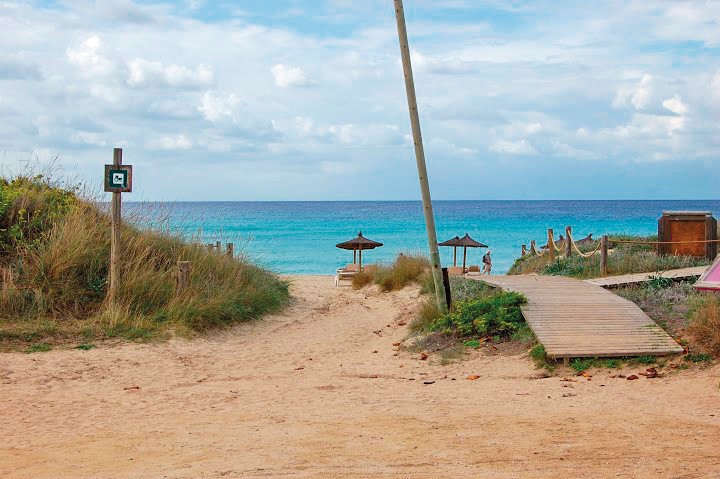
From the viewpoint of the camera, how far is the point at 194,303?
12344 millimetres

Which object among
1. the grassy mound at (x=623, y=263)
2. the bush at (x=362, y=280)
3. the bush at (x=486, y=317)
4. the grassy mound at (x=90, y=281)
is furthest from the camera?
the bush at (x=362, y=280)

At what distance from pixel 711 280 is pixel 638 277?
21.6 ft

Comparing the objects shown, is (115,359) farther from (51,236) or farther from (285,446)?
(285,446)

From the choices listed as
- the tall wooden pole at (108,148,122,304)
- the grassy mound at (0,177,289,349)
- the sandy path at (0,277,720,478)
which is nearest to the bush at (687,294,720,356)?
the sandy path at (0,277,720,478)

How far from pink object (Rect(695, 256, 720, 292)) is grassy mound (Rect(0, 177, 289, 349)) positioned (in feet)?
24.5

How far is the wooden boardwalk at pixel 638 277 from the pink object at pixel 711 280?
5.63 metres

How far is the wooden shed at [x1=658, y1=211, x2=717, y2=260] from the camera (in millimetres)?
17016

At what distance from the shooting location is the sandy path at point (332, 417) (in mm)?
5773

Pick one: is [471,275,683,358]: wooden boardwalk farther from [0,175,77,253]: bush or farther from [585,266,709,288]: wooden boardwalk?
[0,175,77,253]: bush

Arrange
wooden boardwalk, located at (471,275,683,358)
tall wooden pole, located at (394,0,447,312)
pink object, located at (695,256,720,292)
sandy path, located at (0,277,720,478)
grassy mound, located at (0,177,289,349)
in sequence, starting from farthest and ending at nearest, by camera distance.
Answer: tall wooden pole, located at (394,0,447,312) → grassy mound, located at (0,177,289,349) → wooden boardwalk, located at (471,275,683,358) → pink object, located at (695,256,720,292) → sandy path, located at (0,277,720,478)

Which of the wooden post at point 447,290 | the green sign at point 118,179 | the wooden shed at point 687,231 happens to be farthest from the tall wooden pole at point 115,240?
the wooden shed at point 687,231

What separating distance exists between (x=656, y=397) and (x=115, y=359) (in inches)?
271

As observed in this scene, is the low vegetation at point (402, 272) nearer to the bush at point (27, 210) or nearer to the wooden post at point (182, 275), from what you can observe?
the wooden post at point (182, 275)

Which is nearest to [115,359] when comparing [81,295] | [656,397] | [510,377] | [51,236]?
[81,295]
